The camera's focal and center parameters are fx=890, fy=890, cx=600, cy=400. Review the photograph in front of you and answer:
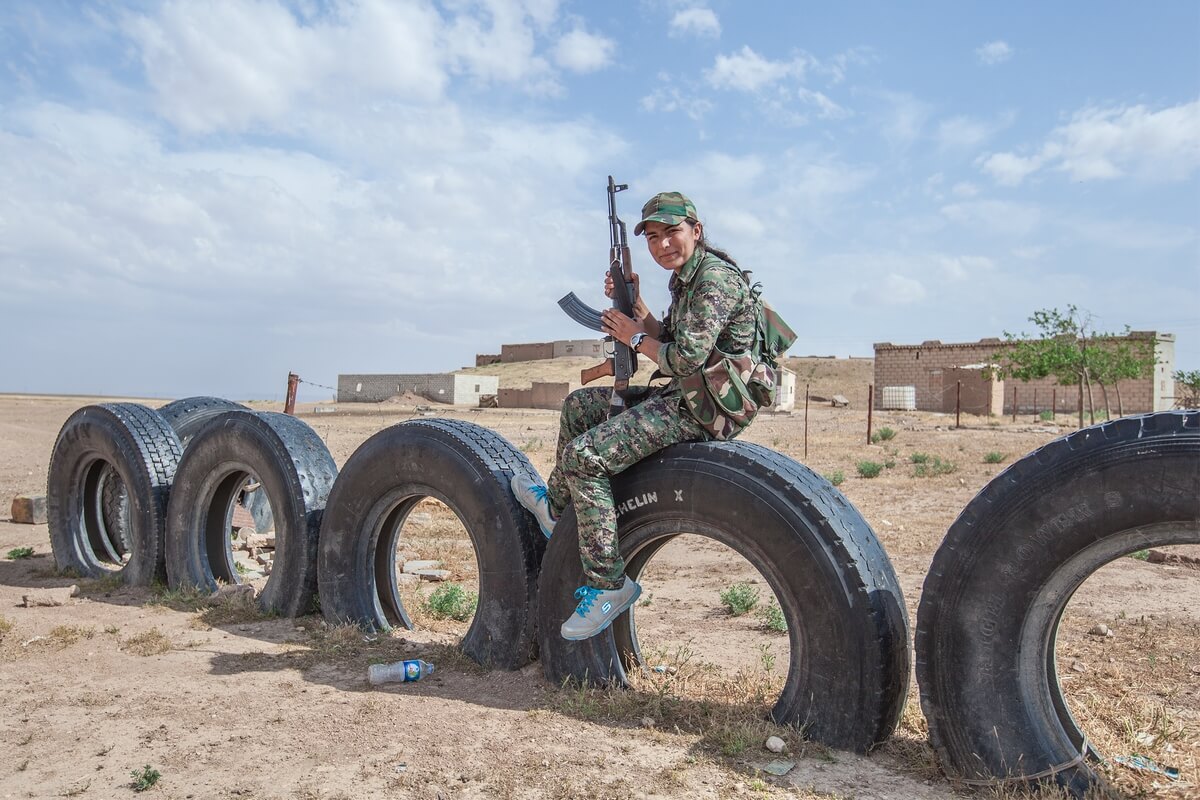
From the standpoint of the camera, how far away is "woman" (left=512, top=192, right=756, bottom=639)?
12.5ft

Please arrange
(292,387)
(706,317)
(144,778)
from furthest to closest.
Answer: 1. (292,387)
2. (706,317)
3. (144,778)

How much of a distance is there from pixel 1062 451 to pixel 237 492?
219 inches

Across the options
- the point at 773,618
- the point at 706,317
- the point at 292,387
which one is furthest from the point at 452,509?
the point at 292,387

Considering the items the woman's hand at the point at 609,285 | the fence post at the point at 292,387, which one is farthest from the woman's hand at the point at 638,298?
the fence post at the point at 292,387

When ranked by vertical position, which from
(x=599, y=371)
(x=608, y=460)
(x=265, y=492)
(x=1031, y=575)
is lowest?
(x=265, y=492)

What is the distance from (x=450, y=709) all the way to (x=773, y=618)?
273 cm

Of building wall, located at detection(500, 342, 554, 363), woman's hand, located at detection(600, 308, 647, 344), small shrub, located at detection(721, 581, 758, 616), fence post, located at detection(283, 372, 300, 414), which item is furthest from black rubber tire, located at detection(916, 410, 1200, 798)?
building wall, located at detection(500, 342, 554, 363)

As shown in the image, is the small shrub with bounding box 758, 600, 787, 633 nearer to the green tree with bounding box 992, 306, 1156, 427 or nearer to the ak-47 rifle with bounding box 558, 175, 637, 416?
the ak-47 rifle with bounding box 558, 175, 637, 416

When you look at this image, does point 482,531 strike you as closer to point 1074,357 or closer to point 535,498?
point 535,498

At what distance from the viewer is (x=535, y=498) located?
448cm

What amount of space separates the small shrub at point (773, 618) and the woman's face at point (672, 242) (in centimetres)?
264

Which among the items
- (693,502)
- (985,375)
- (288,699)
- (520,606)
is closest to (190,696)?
(288,699)

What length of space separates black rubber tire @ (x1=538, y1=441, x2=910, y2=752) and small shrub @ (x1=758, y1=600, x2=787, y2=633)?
212 centimetres

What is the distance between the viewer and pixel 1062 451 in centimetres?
300
